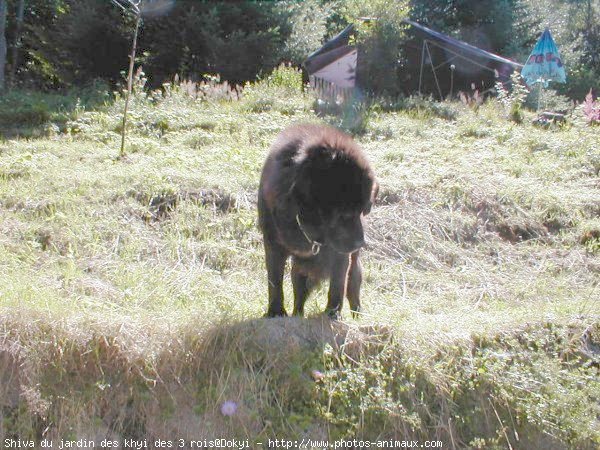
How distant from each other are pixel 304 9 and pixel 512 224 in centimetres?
1188

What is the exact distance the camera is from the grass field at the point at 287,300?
4.74 meters

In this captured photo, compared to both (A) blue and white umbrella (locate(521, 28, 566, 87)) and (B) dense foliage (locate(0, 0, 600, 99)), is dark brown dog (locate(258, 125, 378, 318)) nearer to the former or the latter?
(B) dense foliage (locate(0, 0, 600, 99))

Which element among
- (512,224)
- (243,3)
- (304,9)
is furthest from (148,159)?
(304,9)

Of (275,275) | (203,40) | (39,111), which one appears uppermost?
(203,40)

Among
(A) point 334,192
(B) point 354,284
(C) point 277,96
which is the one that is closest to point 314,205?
(A) point 334,192

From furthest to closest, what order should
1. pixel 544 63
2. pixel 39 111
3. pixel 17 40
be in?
pixel 17 40 < pixel 544 63 < pixel 39 111

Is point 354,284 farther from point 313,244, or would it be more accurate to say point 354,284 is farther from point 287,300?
point 313,244

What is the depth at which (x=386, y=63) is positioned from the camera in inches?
591

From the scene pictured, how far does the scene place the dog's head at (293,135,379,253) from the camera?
15.1 feet

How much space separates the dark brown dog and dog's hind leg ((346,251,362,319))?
0.41m

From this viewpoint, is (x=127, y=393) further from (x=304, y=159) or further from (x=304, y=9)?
(x=304, y=9)

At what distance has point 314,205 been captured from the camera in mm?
4656

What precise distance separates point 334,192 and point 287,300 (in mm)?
1628

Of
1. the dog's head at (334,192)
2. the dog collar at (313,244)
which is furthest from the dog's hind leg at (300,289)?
the dog's head at (334,192)
